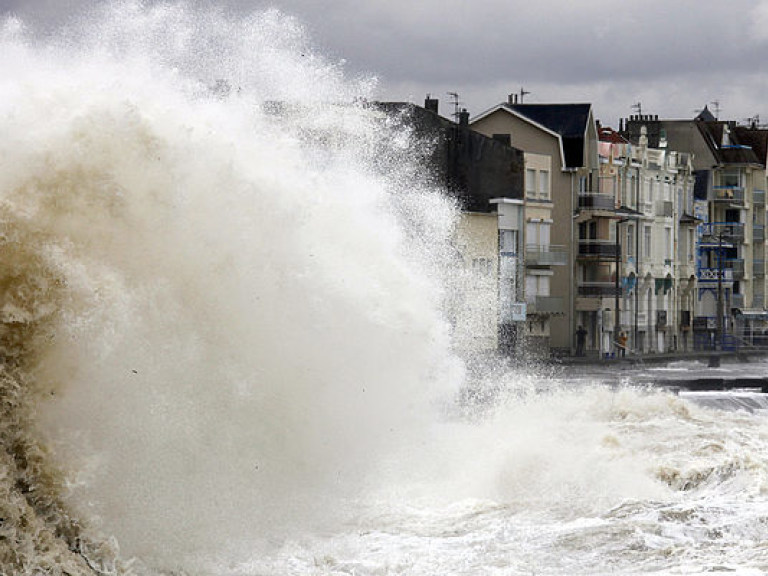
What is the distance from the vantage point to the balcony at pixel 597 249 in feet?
222

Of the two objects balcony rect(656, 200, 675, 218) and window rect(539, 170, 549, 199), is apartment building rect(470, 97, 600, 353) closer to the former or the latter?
window rect(539, 170, 549, 199)

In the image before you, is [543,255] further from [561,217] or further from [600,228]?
[600,228]

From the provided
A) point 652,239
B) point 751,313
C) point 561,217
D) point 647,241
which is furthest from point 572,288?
point 751,313

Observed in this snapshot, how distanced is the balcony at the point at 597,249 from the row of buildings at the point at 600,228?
A: 65mm

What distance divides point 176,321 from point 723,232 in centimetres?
8085

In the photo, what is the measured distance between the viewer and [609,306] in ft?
A: 230

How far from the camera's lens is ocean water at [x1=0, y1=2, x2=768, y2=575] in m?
12.3

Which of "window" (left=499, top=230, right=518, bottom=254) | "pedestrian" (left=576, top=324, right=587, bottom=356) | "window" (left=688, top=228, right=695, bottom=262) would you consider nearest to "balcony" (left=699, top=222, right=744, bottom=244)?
"window" (left=688, top=228, right=695, bottom=262)

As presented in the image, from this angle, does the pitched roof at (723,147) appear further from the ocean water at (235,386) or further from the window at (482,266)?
the ocean water at (235,386)

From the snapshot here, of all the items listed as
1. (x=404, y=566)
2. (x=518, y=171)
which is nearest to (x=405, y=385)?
(x=404, y=566)

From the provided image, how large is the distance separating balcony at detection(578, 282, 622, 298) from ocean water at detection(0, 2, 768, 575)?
4804cm

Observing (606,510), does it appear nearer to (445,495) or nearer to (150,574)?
(445,495)

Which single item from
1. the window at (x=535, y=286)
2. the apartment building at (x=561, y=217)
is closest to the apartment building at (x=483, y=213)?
the window at (x=535, y=286)

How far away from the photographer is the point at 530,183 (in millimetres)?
62438
